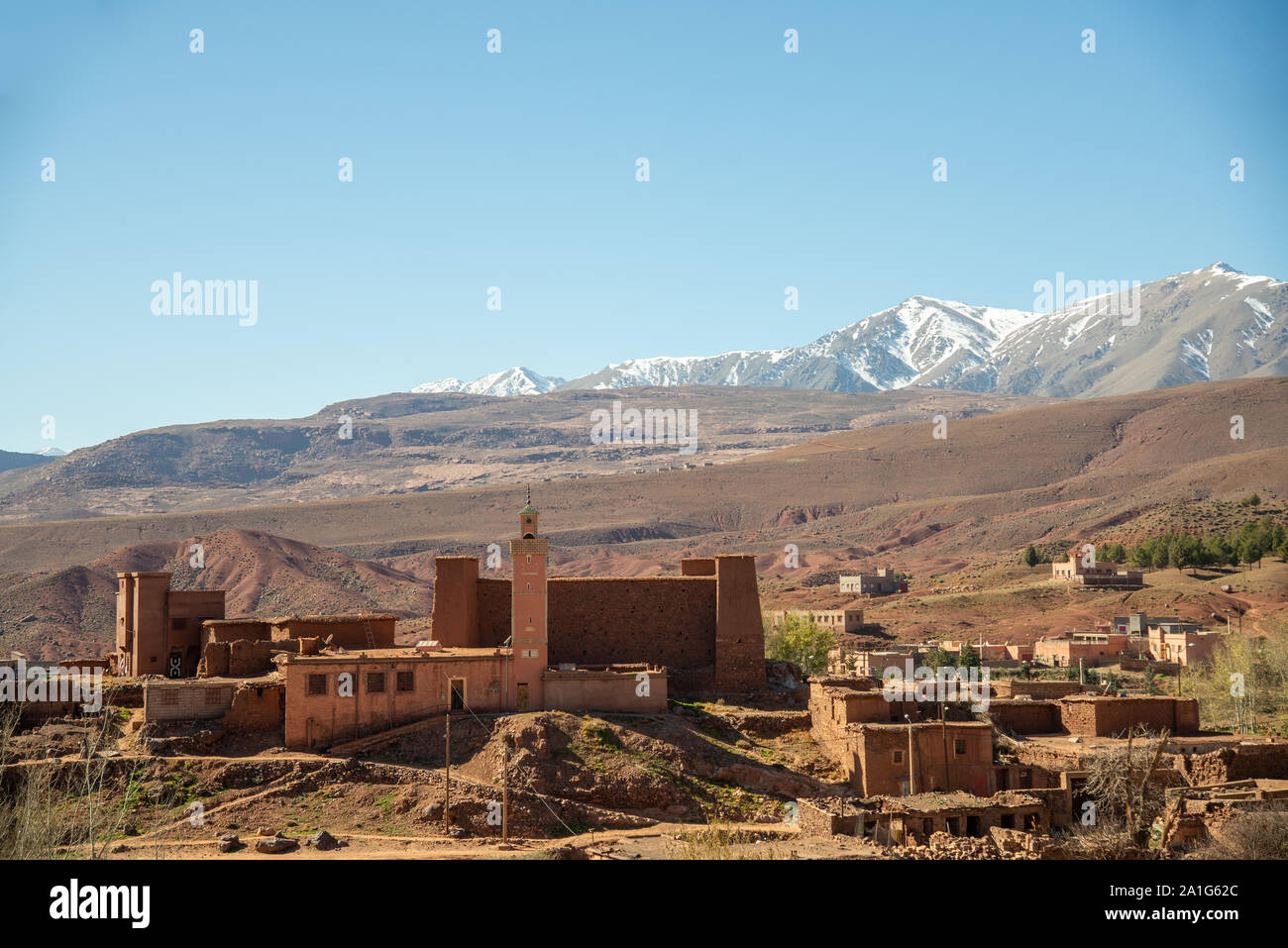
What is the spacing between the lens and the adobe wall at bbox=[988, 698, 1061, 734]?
1455 inches

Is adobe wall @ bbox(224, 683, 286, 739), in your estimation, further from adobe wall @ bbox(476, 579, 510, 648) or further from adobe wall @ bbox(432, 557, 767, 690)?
adobe wall @ bbox(476, 579, 510, 648)

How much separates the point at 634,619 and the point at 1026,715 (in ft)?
37.6

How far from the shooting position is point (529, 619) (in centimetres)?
3544

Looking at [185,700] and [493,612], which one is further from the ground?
[493,612]

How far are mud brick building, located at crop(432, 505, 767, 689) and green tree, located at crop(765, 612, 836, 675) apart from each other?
1001 centimetres

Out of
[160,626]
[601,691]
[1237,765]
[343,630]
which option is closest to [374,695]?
[601,691]

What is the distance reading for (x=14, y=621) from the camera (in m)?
88.6

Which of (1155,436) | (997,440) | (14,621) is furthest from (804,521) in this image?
(14,621)

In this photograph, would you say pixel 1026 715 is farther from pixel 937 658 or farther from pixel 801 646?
pixel 937 658

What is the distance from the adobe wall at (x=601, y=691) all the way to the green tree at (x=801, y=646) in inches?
581

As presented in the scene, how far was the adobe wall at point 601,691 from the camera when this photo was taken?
3462cm

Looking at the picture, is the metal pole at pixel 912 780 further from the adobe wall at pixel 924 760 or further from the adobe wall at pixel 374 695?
the adobe wall at pixel 374 695

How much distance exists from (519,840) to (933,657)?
1518 inches

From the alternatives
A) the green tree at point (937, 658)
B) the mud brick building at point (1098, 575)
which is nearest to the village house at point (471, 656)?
the green tree at point (937, 658)
